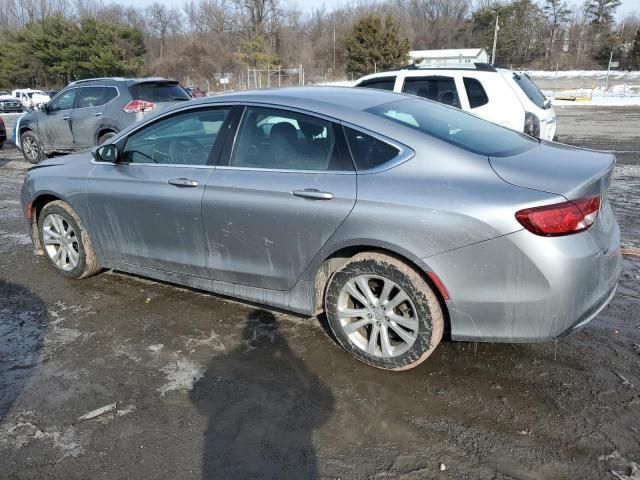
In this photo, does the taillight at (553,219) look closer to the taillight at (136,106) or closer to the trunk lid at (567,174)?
the trunk lid at (567,174)

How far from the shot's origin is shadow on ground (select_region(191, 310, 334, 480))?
2.52 metres

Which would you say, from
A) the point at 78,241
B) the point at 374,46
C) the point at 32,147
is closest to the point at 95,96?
the point at 32,147

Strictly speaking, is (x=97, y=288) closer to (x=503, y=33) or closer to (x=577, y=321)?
(x=577, y=321)

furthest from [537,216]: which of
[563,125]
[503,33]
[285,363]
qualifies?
[503,33]

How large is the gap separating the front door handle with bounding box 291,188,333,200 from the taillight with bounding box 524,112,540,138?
5466 millimetres

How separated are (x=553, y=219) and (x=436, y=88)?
616 cm

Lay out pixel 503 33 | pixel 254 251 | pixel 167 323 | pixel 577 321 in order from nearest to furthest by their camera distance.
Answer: pixel 577 321, pixel 254 251, pixel 167 323, pixel 503 33

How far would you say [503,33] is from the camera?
66.2 meters

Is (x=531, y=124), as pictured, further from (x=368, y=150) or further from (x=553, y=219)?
(x=553, y=219)

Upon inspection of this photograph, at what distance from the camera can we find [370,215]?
3025 mm

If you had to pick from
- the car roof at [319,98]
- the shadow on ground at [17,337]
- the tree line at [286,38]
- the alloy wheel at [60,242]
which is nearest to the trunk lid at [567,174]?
the car roof at [319,98]

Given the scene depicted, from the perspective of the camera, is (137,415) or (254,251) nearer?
(137,415)

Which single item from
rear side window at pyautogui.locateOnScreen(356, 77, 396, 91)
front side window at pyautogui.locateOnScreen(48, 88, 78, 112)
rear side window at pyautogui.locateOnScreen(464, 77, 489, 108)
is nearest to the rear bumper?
rear side window at pyautogui.locateOnScreen(464, 77, 489, 108)

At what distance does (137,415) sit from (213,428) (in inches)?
18.2
